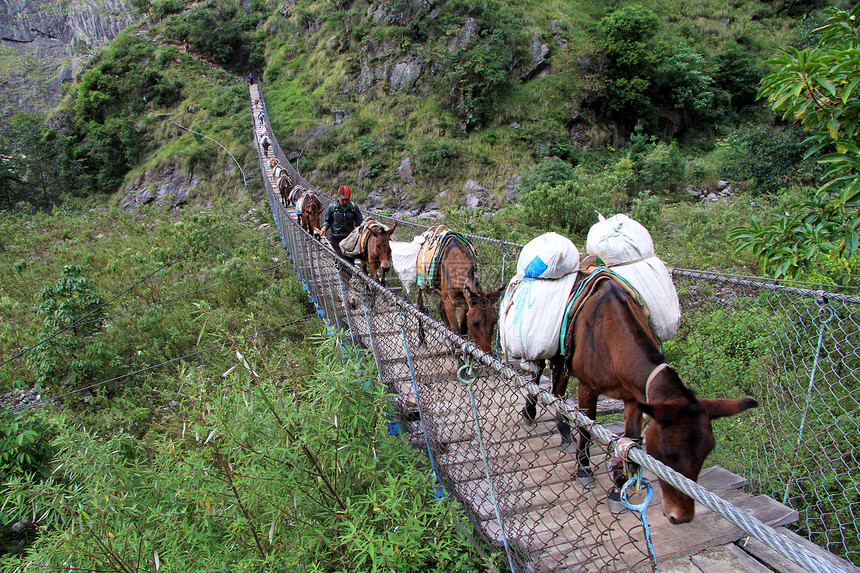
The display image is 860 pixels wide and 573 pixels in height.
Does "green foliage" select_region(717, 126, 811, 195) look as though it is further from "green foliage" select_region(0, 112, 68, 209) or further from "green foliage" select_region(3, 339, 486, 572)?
"green foliage" select_region(0, 112, 68, 209)

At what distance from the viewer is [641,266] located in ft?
9.14

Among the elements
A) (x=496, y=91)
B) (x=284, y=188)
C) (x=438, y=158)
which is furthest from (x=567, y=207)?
(x=496, y=91)

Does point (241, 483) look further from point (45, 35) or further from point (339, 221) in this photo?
point (45, 35)

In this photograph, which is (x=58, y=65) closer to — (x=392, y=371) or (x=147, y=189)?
(x=147, y=189)

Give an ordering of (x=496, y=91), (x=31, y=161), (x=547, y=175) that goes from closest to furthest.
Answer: (x=547, y=175)
(x=496, y=91)
(x=31, y=161)

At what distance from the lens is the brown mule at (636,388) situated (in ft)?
5.61

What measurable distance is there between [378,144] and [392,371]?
1874cm

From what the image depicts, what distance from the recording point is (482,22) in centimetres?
2098

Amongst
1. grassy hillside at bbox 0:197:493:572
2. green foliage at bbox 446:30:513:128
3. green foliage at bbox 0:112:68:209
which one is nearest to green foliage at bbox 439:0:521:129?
green foliage at bbox 446:30:513:128

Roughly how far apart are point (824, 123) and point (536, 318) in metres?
1.71

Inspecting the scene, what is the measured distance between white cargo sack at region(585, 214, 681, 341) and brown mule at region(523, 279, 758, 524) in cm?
24

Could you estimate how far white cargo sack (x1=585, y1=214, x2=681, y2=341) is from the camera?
272 cm

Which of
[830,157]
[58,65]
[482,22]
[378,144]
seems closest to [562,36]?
[482,22]

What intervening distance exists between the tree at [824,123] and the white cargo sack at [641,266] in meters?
0.51
